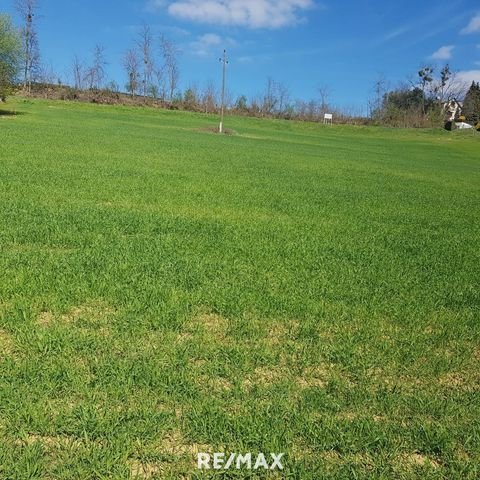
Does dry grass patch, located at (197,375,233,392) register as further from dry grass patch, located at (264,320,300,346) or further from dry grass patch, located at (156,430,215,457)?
dry grass patch, located at (264,320,300,346)

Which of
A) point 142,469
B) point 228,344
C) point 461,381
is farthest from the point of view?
point 228,344

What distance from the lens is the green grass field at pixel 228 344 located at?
2.77 m

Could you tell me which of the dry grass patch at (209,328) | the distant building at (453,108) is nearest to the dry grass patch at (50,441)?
the dry grass patch at (209,328)

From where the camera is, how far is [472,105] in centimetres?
10138

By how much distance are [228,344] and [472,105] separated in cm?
11245

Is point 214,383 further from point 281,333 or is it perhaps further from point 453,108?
point 453,108

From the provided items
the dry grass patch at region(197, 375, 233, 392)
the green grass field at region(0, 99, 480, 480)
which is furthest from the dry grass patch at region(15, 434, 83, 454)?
the dry grass patch at region(197, 375, 233, 392)

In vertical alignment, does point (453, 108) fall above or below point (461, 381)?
above

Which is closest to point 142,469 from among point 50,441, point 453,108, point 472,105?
point 50,441

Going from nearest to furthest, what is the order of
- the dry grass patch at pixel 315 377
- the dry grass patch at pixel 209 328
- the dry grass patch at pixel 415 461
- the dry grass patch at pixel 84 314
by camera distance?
the dry grass patch at pixel 415 461, the dry grass patch at pixel 315 377, the dry grass patch at pixel 209 328, the dry grass patch at pixel 84 314

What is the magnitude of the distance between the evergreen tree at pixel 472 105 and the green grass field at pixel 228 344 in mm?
101272

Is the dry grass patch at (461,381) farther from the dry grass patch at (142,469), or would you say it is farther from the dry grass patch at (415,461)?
the dry grass patch at (142,469)

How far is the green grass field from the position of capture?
9.10 feet

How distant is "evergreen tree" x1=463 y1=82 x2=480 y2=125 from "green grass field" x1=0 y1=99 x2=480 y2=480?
101272 mm
